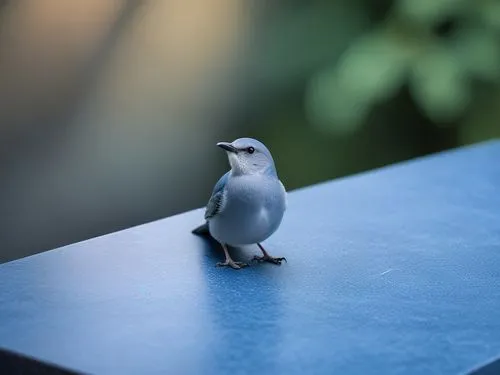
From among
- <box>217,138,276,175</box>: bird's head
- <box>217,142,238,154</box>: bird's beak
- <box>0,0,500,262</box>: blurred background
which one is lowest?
<box>0,0,500,262</box>: blurred background

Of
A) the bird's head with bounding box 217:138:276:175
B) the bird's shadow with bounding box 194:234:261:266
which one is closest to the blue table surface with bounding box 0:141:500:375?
the bird's shadow with bounding box 194:234:261:266

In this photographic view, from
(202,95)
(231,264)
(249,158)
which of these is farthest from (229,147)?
(202,95)

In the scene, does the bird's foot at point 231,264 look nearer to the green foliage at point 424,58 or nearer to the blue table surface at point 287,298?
the blue table surface at point 287,298

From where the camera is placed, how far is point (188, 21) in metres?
3.79

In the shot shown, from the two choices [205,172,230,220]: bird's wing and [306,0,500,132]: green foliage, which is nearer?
[205,172,230,220]: bird's wing

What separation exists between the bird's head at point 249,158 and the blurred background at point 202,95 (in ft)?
6.70

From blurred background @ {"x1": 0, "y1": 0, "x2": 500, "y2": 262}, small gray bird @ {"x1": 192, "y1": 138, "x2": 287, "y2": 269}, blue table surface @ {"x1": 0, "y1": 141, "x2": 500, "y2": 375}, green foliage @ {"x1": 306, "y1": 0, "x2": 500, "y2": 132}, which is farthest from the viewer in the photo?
green foliage @ {"x1": 306, "y1": 0, "x2": 500, "y2": 132}

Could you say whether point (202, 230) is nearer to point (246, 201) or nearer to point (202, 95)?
point (246, 201)

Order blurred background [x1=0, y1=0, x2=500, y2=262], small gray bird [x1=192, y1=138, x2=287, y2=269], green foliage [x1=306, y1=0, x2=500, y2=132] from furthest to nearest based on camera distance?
green foliage [x1=306, y1=0, x2=500, y2=132], blurred background [x1=0, y1=0, x2=500, y2=262], small gray bird [x1=192, y1=138, x2=287, y2=269]

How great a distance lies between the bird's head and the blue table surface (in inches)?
5.5

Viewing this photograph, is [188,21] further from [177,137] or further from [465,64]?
[465,64]

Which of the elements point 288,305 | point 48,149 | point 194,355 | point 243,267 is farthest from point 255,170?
point 48,149

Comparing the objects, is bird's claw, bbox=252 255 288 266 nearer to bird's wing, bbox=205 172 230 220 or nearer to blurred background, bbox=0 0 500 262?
bird's wing, bbox=205 172 230 220

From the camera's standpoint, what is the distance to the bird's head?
4.78 feet
